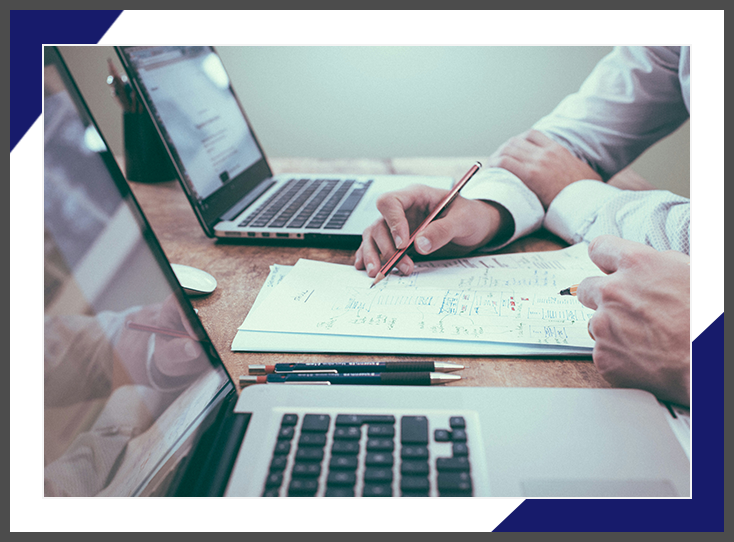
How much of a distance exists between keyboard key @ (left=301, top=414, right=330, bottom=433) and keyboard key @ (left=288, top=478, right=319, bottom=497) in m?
0.04

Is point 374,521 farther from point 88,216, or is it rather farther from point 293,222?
point 293,222

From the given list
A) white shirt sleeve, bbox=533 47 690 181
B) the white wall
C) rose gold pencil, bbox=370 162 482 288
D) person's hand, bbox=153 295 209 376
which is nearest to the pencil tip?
rose gold pencil, bbox=370 162 482 288

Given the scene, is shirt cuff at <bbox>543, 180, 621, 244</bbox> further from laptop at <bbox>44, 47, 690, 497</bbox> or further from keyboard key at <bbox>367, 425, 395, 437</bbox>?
keyboard key at <bbox>367, 425, 395, 437</bbox>

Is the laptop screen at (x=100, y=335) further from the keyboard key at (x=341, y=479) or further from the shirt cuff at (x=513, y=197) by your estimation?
the shirt cuff at (x=513, y=197)

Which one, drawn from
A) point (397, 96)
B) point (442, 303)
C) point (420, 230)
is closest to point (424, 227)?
point (420, 230)

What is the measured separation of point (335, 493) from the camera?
0.28 meters

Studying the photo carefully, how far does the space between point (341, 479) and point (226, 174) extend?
602mm

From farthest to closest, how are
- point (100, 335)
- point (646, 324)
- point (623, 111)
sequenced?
point (623, 111) → point (646, 324) → point (100, 335)

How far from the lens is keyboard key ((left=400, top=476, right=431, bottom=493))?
273 mm

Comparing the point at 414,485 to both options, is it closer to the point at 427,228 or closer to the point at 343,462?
the point at 343,462

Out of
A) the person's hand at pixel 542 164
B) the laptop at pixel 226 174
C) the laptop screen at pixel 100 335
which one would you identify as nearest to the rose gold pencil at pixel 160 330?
the laptop screen at pixel 100 335

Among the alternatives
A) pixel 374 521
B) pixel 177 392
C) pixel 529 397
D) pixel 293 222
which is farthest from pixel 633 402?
pixel 293 222

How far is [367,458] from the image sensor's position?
11.3 inches

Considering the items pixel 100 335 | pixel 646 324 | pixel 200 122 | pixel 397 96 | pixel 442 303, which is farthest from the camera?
pixel 397 96
